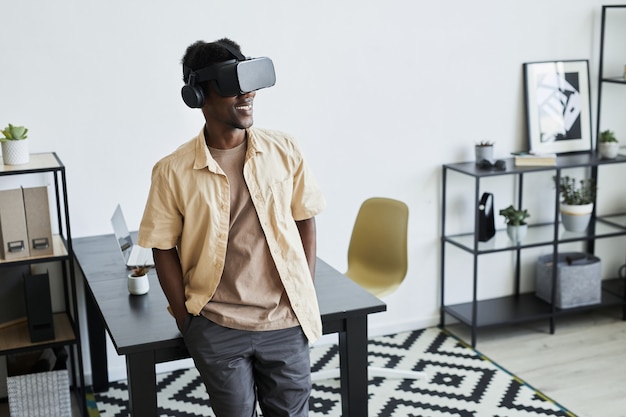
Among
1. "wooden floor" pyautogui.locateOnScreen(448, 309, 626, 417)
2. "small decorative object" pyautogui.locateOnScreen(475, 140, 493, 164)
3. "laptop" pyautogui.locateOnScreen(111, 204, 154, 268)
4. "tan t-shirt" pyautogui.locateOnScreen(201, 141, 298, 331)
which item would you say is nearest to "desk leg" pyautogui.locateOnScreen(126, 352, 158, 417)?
"tan t-shirt" pyautogui.locateOnScreen(201, 141, 298, 331)

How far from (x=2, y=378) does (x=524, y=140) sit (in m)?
2.84

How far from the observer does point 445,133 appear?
426 centimetres

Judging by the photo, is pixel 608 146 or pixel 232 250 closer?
pixel 232 250

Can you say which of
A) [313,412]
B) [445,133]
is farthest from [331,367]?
[445,133]

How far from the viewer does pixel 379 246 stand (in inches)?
151

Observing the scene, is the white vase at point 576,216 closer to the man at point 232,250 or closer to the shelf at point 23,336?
the man at point 232,250

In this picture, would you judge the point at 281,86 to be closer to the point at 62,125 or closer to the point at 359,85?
the point at 359,85

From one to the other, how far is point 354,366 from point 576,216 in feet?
6.67

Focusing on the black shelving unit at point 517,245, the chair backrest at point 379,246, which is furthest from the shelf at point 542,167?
the chair backrest at point 379,246

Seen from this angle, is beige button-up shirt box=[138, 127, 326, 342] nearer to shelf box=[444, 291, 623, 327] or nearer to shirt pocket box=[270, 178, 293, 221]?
shirt pocket box=[270, 178, 293, 221]

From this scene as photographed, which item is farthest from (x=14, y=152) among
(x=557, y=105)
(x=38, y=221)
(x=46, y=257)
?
(x=557, y=105)

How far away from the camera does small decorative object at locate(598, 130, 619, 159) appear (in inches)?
170

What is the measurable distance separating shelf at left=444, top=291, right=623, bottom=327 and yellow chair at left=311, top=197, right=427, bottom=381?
62 centimetres

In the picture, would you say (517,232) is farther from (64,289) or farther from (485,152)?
(64,289)
